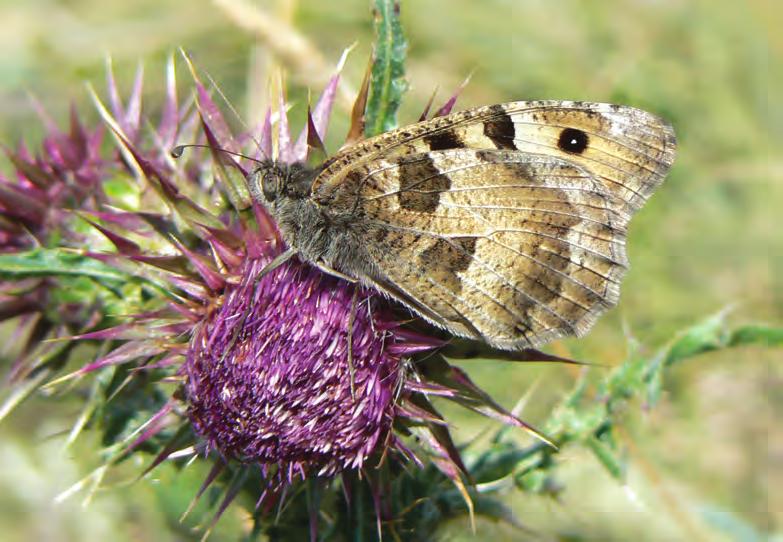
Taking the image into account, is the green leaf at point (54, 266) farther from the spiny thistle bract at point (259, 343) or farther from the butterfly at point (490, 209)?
the butterfly at point (490, 209)

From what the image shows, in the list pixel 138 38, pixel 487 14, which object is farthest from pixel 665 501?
pixel 138 38

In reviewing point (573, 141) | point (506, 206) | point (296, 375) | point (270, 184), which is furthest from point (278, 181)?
point (573, 141)

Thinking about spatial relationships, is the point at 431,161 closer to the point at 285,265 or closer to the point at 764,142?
the point at 285,265

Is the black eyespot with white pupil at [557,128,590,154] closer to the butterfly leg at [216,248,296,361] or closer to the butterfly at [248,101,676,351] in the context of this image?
the butterfly at [248,101,676,351]

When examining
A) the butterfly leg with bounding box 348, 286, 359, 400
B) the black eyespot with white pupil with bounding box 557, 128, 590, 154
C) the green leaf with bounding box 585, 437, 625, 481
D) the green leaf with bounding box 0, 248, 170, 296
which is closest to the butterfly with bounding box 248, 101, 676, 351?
the black eyespot with white pupil with bounding box 557, 128, 590, 154

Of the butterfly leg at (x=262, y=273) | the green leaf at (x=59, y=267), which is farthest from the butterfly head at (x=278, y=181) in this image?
the green leaf at (x=59, y=267)

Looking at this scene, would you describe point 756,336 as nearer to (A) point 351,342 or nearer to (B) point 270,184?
(A) point 351,342
